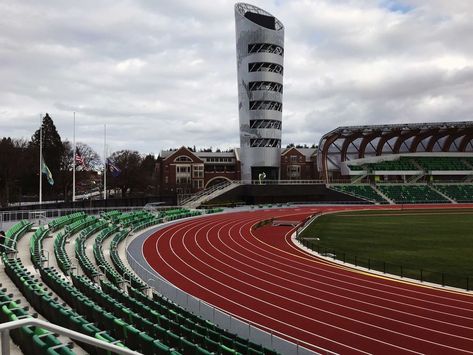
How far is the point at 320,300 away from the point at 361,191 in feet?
230

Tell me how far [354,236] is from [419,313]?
2245 centimetres

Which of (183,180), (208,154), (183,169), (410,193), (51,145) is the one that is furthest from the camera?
(208,154)

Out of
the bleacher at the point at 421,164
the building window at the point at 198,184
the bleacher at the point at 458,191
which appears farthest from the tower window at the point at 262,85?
the bleacher at the point at 458,191

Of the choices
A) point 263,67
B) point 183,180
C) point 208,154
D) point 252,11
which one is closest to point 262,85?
point 263,67

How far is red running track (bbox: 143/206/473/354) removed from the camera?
1346 cm

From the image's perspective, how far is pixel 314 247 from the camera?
3102 cm

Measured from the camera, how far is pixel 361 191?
8412cm

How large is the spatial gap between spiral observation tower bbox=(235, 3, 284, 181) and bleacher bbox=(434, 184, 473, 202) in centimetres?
3618

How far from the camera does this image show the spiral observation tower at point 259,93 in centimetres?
8819

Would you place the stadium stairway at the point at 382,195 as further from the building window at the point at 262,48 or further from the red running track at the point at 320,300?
the red running track at the point at 320,300

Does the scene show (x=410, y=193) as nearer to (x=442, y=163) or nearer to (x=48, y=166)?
(x=442, y=163)

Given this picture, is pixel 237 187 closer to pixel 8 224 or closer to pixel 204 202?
pixel 204 202

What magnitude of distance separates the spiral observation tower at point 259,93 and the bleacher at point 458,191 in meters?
36.2

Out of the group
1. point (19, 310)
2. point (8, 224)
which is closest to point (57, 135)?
point (8, 224)
